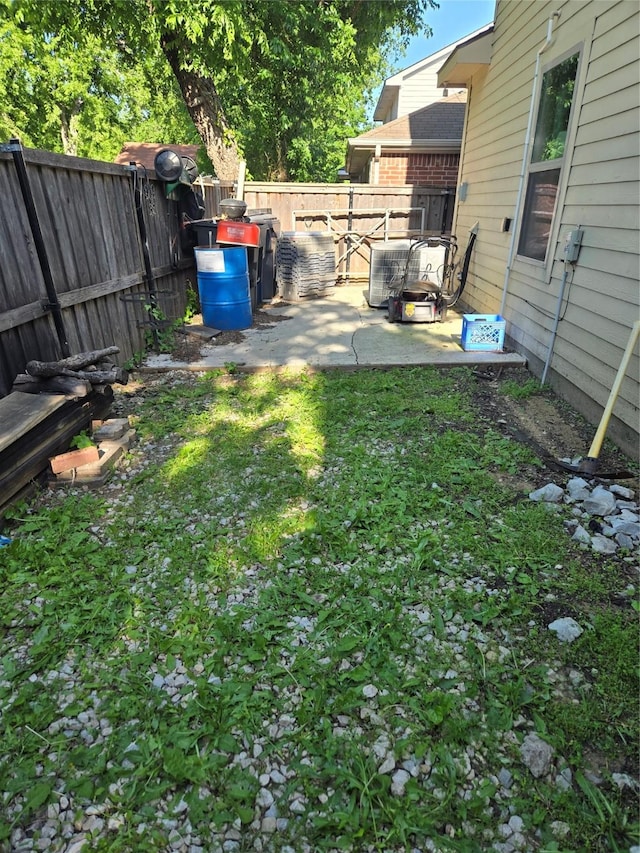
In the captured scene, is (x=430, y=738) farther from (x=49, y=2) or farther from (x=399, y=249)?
(x=49, y=2)

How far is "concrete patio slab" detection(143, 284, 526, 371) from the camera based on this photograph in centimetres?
497

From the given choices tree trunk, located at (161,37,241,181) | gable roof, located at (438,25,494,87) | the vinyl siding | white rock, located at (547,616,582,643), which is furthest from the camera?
the vinyl siding

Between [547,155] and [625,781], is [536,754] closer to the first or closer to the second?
[625,781]

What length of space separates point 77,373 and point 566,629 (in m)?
3.10

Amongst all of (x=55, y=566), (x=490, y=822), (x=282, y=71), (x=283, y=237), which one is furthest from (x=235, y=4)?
(x=490, y=822)

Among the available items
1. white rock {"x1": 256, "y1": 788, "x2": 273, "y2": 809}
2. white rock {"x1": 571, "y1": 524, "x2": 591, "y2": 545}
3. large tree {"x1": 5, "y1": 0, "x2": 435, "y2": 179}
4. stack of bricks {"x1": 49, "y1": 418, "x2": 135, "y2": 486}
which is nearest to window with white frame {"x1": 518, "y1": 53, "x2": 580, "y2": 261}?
white rock {"x1": 571, "y1": 524, "x2": 591, "y2": 545}

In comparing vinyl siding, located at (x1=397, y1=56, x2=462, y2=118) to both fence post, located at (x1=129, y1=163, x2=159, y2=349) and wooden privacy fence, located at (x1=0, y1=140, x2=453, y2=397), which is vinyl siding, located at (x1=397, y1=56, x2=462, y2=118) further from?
fence post, located at (x1=129, y1=163, x2=159, y2=349)

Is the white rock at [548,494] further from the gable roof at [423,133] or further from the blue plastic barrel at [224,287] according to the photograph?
the gable roof at [423,133]

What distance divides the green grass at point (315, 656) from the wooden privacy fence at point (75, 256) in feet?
4.31

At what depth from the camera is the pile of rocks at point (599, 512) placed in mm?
2383

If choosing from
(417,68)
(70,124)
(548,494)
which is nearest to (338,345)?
(548,494)

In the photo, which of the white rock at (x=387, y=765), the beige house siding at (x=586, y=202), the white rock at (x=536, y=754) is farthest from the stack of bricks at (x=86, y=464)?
the beige house siding at (x=586, y=202)

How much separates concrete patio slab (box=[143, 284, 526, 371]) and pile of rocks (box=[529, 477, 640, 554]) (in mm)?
2371

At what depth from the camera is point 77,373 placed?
3.20 metres
